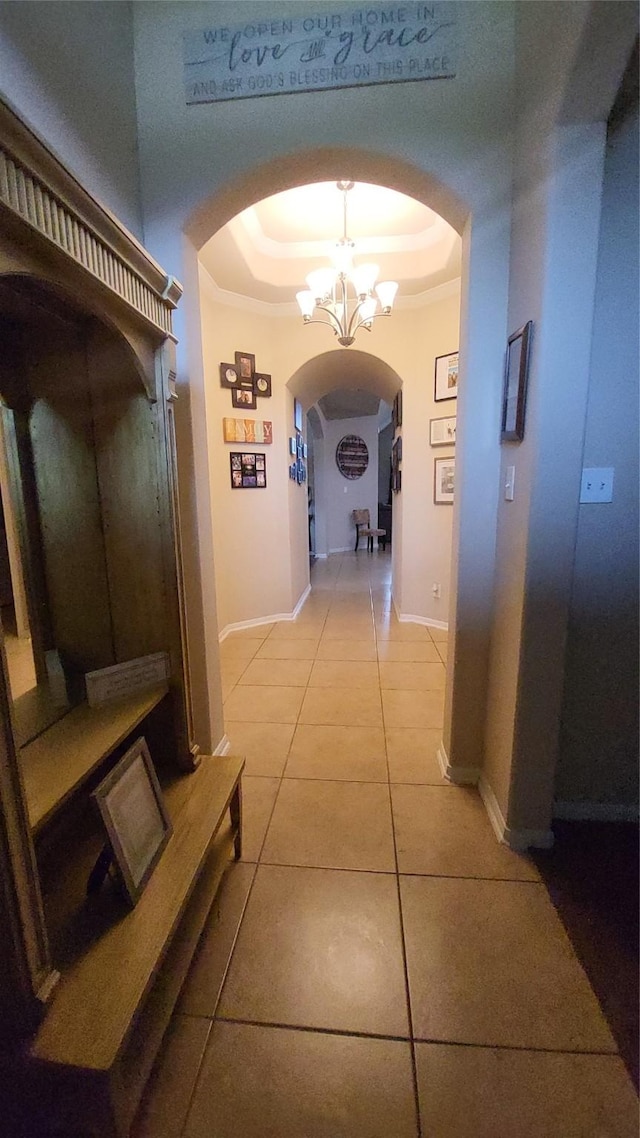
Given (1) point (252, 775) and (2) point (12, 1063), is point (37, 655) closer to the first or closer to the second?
(2) point (12, 1063)

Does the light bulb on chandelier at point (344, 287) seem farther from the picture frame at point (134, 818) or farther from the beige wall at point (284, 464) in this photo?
the picture frame at point (134, 818)

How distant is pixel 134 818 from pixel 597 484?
163 centimetres

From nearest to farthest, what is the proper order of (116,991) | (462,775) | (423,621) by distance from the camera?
1. (116,991)
2. (462,775)
3. (423,621)

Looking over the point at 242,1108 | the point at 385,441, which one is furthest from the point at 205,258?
the point at 385,441

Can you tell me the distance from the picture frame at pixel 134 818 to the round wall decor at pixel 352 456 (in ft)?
24.9

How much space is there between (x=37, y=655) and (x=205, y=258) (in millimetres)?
2855

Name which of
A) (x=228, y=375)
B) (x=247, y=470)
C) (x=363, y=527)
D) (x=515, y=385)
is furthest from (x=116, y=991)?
(x=363, y=527)

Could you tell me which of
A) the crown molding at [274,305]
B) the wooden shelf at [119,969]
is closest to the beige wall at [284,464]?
the crown molding at [274,305]

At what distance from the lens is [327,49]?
1.42 m

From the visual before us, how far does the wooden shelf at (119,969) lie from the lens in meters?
0.69

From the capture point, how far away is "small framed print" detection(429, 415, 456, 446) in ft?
11.6

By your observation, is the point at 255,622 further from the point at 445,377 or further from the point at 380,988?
the point at 380,988

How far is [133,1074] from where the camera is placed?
2.60 feet

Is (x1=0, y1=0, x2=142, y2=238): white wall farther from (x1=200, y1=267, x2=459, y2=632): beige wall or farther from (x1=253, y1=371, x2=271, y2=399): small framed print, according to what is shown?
(x1=253, y1=371, x2=271, y2=399): small framed print
